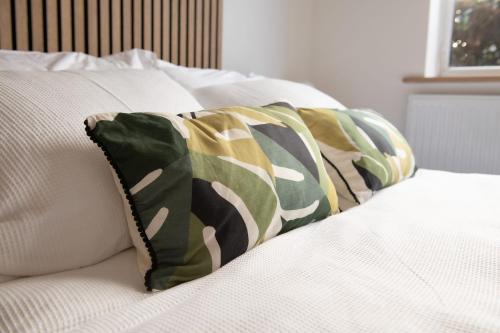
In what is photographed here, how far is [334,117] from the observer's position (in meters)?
1.20

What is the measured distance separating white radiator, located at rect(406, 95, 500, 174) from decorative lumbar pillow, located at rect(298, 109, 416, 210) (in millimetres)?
974

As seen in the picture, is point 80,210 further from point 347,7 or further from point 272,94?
point 347,7

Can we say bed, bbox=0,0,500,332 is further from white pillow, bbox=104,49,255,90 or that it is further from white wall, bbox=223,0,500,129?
white wall, bbox=223,0,500,129

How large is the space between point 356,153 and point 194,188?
593 mm

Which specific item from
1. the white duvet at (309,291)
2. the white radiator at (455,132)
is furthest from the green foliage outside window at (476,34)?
the white duvet at (309,291)

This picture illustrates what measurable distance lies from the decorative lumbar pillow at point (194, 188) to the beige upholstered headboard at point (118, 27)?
2.23ft

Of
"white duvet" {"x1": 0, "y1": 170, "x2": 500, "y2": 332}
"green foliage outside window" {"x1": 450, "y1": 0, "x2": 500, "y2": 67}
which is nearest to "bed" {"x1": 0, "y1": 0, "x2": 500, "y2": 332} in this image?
"white duvet" {"x1": 0, "y1": 170, "x2": 500, "y2": 332}

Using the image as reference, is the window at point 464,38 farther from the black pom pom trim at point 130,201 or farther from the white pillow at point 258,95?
the black pom pom trim at point 130,201

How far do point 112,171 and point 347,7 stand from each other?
7.15 ft

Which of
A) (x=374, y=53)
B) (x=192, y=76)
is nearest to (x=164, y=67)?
(x=192, y=76)

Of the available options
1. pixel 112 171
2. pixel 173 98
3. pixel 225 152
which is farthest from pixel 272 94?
pixel 112 171

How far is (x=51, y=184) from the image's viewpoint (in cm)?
62

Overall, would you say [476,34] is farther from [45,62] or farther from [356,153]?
[45,62]

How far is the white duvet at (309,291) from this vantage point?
0.50m
